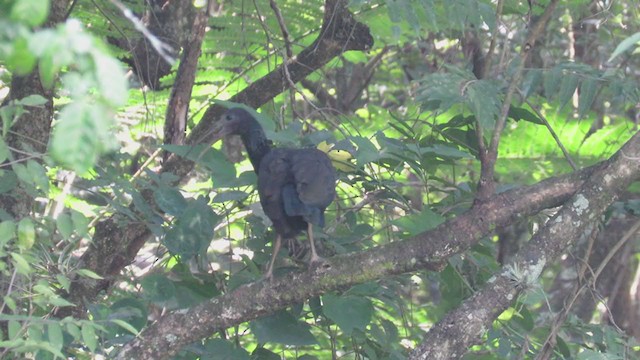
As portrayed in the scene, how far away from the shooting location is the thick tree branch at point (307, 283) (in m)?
3.50

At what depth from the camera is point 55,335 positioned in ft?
8.36

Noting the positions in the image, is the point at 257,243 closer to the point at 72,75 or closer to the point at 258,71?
the point at 258,71

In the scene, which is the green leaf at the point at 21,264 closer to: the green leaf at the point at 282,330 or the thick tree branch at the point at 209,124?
the green leaf at the point at 282,330

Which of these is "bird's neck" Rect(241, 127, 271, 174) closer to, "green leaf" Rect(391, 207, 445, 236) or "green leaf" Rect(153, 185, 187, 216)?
"green leaf" Rect(153, 185, 187, 216)

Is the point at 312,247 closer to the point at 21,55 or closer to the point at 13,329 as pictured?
the point at 13,329

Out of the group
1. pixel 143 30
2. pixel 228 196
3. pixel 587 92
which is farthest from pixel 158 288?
pixel 587 92

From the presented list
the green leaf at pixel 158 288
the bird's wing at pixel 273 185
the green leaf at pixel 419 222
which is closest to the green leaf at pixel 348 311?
the green leaf at pixel 419 222

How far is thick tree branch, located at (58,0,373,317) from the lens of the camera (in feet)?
15.0

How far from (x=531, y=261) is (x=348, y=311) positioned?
814 millimetres


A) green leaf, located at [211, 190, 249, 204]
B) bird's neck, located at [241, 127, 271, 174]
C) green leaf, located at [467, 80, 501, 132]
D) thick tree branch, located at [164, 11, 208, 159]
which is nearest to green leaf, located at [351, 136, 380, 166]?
green leaf, located at [467, 80, 501, 132]

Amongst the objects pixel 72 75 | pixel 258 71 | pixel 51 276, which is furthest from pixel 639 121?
pixel 72 75

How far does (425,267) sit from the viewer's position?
3529mm

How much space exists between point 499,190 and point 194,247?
58.7 inches

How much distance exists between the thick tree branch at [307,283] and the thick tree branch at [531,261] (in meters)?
0.22
